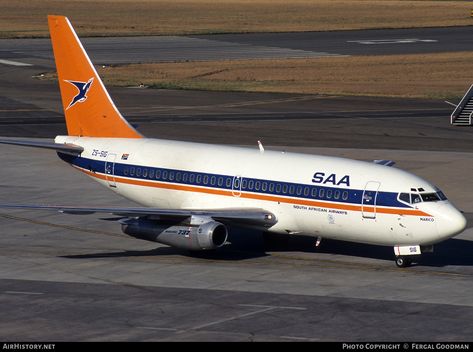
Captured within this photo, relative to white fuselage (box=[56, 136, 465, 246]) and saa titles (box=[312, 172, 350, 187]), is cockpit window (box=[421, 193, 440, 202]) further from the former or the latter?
saa titles (box=[312, 172, 350, 187])

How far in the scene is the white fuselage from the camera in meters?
44.1

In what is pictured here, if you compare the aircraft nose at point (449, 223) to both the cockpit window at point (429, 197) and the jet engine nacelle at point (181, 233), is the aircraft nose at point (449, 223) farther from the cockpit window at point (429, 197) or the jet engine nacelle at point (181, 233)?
the jet engine nacelle at point (181, 233)

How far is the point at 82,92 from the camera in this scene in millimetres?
55000

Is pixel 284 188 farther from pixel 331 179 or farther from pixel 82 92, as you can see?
pixel 82 92

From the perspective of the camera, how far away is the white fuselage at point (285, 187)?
4406 cm

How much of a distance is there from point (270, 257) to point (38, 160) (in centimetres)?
2900

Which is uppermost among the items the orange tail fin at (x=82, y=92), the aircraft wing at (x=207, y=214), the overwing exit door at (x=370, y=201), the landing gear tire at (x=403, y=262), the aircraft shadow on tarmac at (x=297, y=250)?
the orange tail fin at (x=82, y=92)

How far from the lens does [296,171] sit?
46.9 m

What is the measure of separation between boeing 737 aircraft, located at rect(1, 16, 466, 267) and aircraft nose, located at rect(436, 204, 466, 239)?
0.13 feet

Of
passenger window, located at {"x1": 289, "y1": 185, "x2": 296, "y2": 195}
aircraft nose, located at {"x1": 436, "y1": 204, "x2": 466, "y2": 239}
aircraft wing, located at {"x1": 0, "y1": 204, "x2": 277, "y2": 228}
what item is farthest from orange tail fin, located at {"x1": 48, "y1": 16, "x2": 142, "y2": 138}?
aircraft nose, located at {"x1": 436, "y1": 204, "x2": 466, "y2": 239}

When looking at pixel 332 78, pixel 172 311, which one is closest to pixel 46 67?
pixel 332 78

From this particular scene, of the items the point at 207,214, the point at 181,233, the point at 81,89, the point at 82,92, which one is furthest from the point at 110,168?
the point at 207,214

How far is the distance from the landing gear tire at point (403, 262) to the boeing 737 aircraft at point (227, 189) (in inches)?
1.9

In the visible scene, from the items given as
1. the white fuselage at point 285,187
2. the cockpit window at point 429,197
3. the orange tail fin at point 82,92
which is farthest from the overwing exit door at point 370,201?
the orange tail fin at point 82,92
